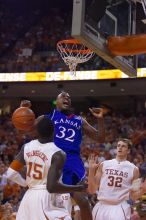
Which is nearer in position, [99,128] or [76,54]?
[99,128]

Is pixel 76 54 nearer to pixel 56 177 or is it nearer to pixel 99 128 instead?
pixel 99 128

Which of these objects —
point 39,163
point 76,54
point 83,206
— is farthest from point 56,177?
point 76,54

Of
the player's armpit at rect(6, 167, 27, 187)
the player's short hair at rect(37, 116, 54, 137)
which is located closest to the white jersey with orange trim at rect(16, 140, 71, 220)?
the player's short hair at rect(37, 116, 54, 137)

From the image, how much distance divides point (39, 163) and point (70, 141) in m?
1.46

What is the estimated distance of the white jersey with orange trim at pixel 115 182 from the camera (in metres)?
5.83

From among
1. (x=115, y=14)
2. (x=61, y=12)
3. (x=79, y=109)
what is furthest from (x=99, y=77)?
(x=115, y=14)

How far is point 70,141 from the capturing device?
18.0 feet

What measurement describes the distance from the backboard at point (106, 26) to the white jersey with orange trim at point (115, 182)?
121cm

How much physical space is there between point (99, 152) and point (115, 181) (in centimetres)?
784

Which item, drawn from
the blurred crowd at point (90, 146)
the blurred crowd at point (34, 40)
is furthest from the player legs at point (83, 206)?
the blurred crowd at point (34, 40)

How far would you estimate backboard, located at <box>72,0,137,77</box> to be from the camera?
5.07m

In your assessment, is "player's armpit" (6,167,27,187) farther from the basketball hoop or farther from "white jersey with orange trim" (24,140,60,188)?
the basketball hoop

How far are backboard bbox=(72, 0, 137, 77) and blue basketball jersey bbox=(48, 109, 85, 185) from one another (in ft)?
2.76

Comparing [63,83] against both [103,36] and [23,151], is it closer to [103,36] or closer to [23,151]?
[103,36]
